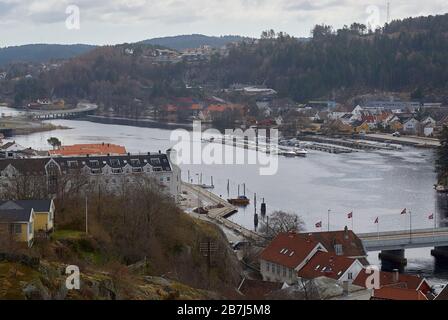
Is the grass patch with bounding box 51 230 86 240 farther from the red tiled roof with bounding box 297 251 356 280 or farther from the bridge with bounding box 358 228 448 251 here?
the bridge with bounding box 358 228 448 251

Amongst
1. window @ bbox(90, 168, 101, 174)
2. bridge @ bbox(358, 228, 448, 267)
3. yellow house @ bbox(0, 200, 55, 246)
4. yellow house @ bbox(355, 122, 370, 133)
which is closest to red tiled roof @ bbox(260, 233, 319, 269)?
bridge @ bbox(358, 228, 448, 267)

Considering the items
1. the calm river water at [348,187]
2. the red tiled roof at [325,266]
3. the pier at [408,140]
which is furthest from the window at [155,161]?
the pier at [408,140]

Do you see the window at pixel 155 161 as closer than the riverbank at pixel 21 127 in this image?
Yes

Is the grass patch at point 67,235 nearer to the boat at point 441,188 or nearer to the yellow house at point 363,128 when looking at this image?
the boat at point 441,188
